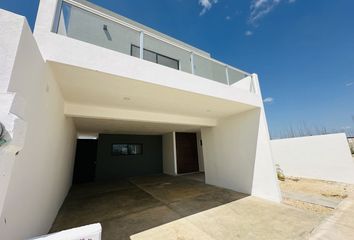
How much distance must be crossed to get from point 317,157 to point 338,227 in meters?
4.66

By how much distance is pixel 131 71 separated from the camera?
2.45 metres

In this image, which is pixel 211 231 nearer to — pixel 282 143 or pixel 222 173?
pixel 222 173

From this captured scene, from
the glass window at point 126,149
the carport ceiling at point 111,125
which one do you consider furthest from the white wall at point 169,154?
the carport ceiling at point 111,125

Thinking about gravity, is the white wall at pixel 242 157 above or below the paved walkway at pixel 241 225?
above

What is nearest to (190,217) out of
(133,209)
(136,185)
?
(133,209)

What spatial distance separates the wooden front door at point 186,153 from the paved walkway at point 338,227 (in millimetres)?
6419

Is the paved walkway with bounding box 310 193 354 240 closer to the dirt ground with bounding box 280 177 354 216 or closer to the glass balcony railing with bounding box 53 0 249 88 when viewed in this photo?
the dirt ground with bounding box 280 177 354 216

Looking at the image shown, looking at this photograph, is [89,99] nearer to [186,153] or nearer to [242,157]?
[242,157]

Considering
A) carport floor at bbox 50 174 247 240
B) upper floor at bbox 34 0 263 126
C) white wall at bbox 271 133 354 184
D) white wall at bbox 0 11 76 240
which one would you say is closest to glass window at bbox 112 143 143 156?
carport floor at bbox 50 174 247 240

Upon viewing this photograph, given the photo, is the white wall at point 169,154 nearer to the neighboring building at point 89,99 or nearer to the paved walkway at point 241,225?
the neighboring building at point 89,99

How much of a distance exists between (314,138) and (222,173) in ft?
14.7

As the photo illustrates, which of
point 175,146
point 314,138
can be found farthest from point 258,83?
point 175,146

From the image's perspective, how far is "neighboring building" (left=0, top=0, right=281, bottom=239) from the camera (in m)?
1.21

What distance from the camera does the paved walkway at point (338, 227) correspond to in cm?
225
